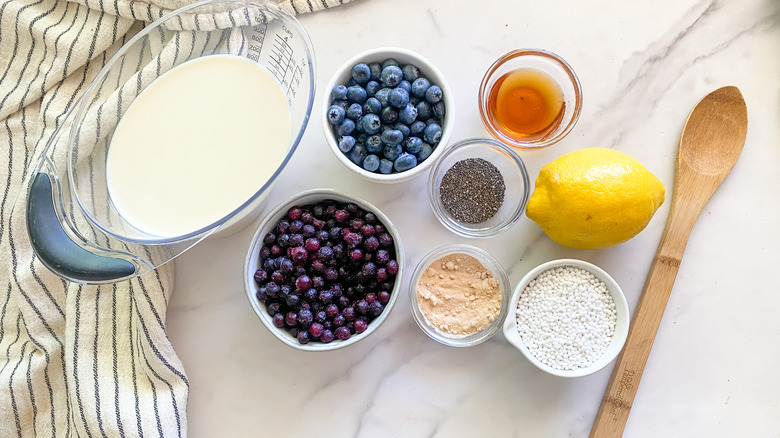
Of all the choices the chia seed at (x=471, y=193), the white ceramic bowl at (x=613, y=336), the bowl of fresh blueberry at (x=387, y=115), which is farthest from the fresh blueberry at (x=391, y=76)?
the white ceramic bowl at (x=613, y=336)

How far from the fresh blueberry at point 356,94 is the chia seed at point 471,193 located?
0.24 m

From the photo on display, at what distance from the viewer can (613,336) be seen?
3.72 ft

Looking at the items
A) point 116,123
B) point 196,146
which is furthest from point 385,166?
point 116,123

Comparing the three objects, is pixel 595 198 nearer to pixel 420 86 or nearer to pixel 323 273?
pixel 420 86

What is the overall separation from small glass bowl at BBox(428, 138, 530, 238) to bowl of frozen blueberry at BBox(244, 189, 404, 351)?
0.14 meters

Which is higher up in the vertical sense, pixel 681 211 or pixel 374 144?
pixel 374 144

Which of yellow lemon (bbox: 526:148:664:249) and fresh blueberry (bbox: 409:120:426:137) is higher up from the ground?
fresh blueberry (bbox: 409:120:426:137)

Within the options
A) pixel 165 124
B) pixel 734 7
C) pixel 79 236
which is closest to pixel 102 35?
pixel 165 124

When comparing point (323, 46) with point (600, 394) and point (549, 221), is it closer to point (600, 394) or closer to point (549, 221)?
point (549, 221)

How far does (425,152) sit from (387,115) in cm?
10

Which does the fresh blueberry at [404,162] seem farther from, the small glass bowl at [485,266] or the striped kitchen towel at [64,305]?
the striped kitchen towel at [64,305]

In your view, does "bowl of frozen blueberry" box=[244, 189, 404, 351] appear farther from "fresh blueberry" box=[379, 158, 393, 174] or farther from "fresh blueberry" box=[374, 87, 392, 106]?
"fresh blueberry" box=[374, 87, 392, 106]

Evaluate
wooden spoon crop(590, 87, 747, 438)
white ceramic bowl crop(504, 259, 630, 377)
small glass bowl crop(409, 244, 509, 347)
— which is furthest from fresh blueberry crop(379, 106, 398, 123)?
wooden spoon crop(590, 87, 747, 438)

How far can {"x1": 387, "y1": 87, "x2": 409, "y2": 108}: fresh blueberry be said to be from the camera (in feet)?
3.44
